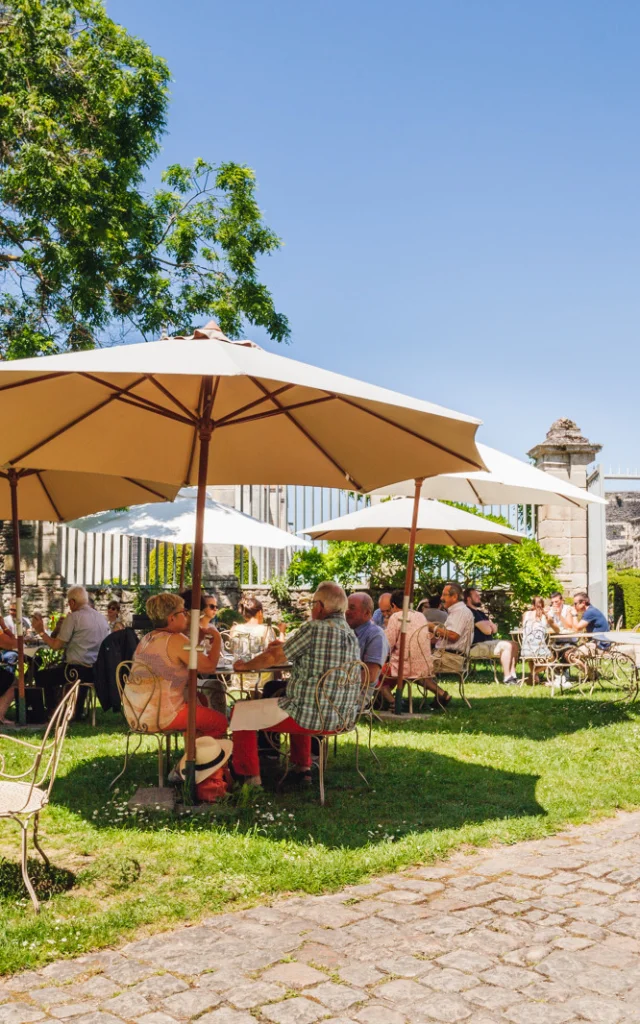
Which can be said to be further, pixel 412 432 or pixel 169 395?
pixel 412 432

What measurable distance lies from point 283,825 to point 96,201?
10982 mm

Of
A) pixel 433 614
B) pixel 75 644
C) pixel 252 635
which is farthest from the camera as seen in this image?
pixel 433 614

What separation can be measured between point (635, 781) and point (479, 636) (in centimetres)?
614

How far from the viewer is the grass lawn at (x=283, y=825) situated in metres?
3.92

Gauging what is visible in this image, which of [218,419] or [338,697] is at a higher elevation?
[218,419]

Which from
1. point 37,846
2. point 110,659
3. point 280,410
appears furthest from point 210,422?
point 110,659

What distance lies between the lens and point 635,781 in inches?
253

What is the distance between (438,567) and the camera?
14.7 metres

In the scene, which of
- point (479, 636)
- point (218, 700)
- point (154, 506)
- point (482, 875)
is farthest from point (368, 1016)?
point (479, 636)

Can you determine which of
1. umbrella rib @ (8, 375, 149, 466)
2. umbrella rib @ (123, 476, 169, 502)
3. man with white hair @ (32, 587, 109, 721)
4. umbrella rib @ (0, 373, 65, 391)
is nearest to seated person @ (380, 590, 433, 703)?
umbrella rib @ (123, 476, 169, 502)

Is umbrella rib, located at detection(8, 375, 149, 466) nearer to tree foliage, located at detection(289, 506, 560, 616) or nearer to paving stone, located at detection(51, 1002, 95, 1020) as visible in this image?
paving stone, located at detection(51, 1002, 95, 1020)

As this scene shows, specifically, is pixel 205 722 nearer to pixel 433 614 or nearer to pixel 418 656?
pixel 418 656

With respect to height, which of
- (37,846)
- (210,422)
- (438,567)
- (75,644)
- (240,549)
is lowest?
(37,846)

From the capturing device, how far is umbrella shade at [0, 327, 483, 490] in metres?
4.66
